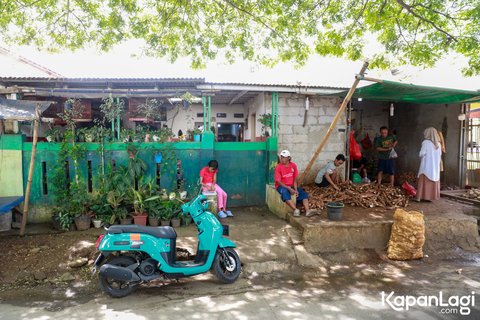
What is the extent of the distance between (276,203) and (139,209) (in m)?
3.10

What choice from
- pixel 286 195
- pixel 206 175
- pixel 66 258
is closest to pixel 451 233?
pixel 286 195

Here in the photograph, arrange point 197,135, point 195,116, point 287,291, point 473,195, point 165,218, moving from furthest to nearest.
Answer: point 195,116 < point 473,195 < point 197,135 < point 165,218 < point 287,291

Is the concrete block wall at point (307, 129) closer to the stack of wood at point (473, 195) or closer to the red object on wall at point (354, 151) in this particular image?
the red object on wall at point (354, 151)

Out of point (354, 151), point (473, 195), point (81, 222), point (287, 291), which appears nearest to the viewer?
point (287, 291)

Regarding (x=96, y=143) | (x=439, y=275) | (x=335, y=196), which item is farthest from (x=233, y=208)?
(x=439, y=275)

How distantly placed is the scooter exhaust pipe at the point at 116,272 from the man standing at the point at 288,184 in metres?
3.67

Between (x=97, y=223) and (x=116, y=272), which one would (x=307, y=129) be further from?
(x=116, y=272)

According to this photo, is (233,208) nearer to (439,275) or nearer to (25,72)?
(439,275)

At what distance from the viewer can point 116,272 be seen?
3844 millimetres

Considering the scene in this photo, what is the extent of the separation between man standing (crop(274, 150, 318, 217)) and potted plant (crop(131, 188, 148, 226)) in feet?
9.44

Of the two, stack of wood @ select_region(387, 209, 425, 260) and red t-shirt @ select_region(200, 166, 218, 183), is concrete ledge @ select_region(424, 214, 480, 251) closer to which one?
stack of wood @ select_region(387, 209, 425, 260)

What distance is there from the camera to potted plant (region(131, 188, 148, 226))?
6.55 meters

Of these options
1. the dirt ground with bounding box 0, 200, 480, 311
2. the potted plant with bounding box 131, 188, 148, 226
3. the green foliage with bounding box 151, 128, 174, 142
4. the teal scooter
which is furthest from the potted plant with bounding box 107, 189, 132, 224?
the teal scooter

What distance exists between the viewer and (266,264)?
202 inches
